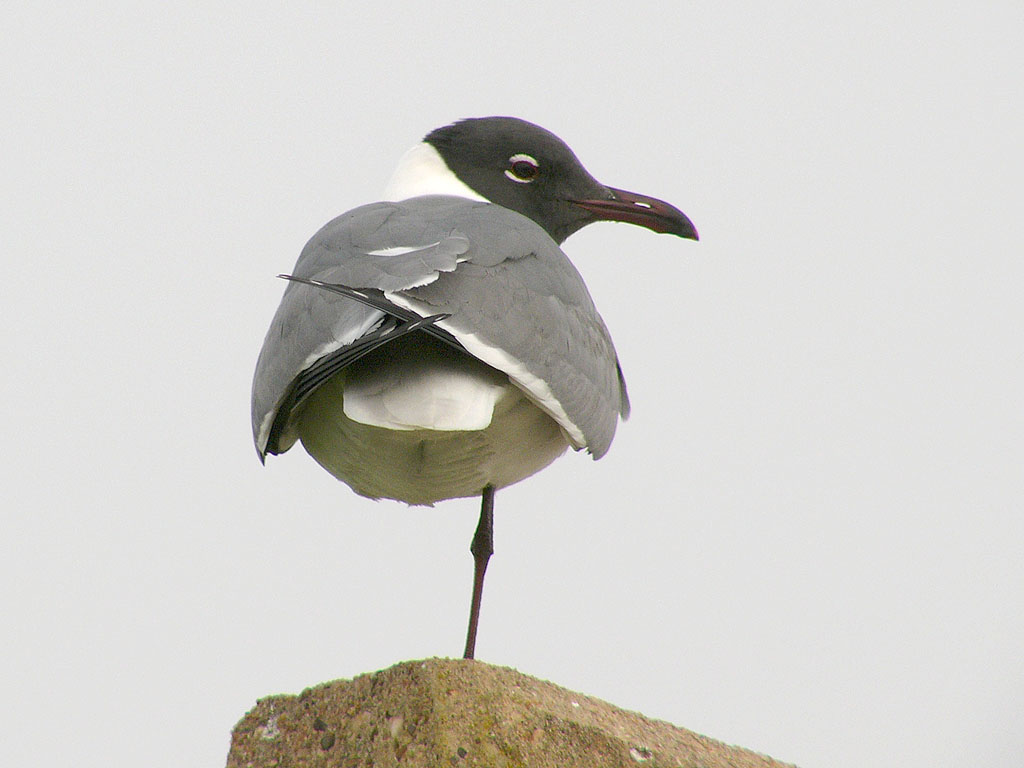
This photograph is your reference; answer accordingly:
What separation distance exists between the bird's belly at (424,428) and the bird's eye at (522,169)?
1325mm

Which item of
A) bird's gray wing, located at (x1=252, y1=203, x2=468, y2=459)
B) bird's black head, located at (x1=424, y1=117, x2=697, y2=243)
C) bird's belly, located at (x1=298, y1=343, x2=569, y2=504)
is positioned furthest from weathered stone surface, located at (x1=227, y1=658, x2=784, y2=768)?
bird's black head, located at (x1=424, y1=117, x2=697, y2=243)

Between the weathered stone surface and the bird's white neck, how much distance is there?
7.02 ft

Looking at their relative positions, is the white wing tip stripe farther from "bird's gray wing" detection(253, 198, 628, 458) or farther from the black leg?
the black leg

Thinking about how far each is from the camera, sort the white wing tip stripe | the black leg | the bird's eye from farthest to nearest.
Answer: the bird's eye < the black leg < the white wing tip stripe

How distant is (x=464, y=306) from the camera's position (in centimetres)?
293

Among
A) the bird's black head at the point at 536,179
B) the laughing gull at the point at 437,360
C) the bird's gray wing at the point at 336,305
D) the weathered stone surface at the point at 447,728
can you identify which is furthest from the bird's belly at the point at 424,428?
the bird's black head at the point at 536,179

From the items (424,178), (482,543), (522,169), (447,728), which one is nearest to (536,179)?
(522,169)

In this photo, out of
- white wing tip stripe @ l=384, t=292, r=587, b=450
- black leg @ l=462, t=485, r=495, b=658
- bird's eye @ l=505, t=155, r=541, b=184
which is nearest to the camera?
Result: white wing tip stripe @ l=384, t=292, r=587, b=450

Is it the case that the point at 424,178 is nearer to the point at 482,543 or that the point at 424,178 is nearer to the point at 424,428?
the point at 482,543

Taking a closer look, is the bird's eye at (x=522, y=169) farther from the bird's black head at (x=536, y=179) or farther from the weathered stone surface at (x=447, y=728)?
the weathered stone surface at (x=447, y=728)

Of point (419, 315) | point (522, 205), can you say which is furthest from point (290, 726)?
point (522, 205)

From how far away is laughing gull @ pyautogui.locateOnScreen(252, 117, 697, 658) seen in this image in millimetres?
2867

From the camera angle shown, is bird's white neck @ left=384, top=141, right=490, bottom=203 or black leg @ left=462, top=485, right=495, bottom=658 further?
bird's white neck @ left=384, top=141, right=490, bottom=203

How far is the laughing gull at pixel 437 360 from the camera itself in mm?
2867
